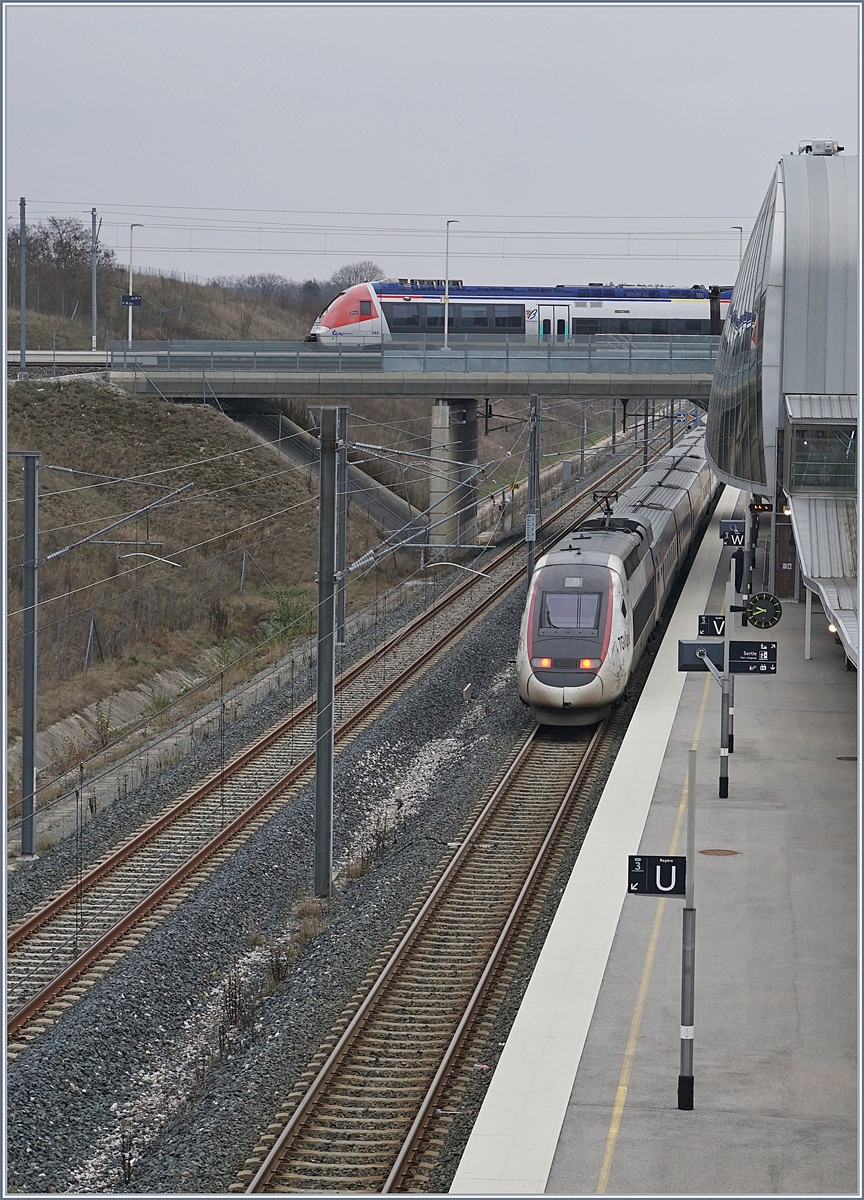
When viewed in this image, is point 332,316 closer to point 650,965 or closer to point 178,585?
point 178,585

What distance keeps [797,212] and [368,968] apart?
24.7 meters

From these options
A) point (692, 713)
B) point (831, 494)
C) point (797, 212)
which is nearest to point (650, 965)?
point (692, 713)

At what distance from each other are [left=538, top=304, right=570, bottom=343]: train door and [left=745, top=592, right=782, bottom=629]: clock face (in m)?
31.0

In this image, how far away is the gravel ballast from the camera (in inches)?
481

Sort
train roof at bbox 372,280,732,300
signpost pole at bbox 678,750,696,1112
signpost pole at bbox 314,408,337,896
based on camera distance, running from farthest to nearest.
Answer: train roof at bbox 372,280,732,300
signpost pole at bbox 314,408,337,896
signpost pole at bbox 678,750,696,1112

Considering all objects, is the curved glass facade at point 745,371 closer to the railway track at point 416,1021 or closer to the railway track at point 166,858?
the railway track at point 166,858

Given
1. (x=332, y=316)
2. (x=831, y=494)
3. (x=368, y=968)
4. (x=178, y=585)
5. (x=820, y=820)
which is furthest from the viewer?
(x=332, y=316)

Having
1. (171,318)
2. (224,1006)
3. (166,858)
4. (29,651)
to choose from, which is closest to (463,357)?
(29,651)

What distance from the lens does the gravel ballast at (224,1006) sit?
40.1 feet

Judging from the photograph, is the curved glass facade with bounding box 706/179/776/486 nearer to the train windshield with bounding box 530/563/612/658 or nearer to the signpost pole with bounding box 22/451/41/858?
the train windshield with bounding box 530/563/612/658

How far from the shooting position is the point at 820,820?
20.3 m

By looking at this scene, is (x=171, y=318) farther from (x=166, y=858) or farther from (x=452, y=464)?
(x=166, y=858)

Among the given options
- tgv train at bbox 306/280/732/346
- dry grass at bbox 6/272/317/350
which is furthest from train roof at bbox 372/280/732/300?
dry grass at bbox 6/272/317/350

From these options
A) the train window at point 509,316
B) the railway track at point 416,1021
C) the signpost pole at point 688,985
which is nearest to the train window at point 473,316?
the train window at point 509,316
